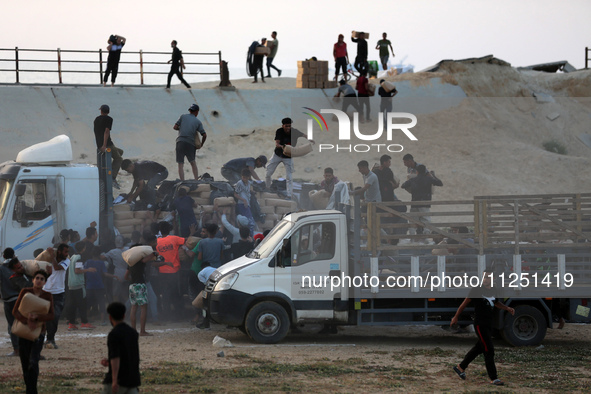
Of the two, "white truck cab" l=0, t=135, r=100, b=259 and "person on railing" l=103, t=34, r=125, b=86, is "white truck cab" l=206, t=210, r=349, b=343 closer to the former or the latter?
"white truck cab" l=0, t=135, r=100, b=259

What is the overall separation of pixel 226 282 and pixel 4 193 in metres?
4.78

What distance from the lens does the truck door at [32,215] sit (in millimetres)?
13992

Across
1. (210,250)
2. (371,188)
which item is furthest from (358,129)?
(210,250)

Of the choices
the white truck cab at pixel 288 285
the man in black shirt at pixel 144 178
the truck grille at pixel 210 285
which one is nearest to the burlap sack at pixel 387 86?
the man in black shirt at pixel 144 178

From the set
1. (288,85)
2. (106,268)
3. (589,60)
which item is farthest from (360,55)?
(106,268)

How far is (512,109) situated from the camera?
3862 centimetres

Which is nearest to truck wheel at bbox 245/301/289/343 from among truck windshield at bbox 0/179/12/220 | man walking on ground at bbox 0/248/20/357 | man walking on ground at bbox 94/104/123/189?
man walking on ground at bbox 0/248/20/357

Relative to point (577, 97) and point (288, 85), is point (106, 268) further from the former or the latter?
point (577, 97)

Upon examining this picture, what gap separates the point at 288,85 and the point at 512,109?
11.2 meters

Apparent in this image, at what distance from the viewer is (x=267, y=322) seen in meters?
12.3

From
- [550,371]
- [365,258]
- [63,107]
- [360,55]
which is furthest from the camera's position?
[360,55]

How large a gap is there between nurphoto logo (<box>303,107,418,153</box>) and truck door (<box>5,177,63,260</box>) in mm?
17360

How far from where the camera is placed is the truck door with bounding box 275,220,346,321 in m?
12.2

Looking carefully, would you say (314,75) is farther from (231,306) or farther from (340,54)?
(231,306)
